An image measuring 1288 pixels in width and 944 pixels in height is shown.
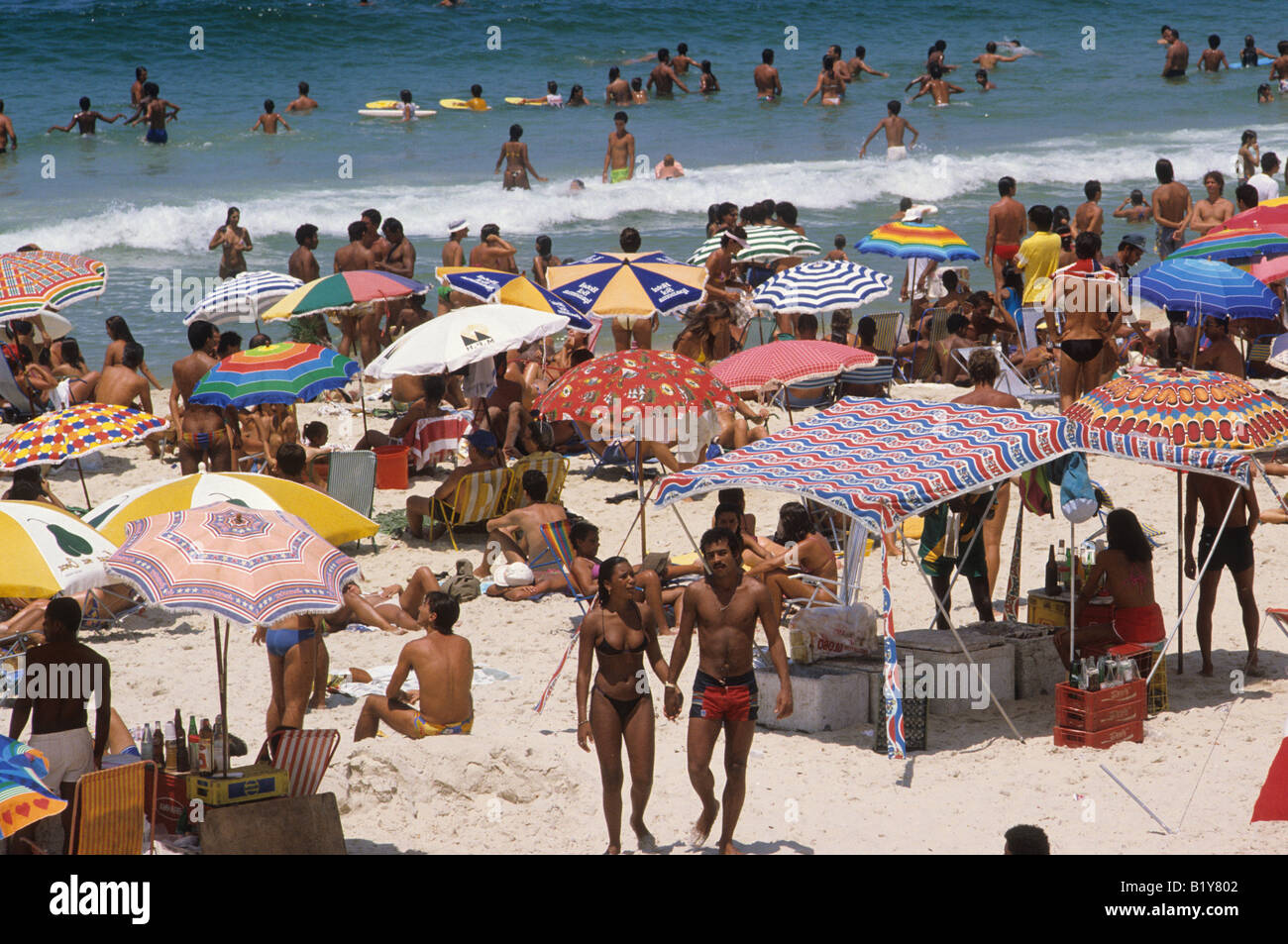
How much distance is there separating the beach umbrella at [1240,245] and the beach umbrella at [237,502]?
6.75 metres

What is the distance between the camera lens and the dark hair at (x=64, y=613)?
5777mm

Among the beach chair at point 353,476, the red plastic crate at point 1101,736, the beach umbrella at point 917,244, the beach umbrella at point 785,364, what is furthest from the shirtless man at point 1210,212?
the red plastic crate at point 1101,736

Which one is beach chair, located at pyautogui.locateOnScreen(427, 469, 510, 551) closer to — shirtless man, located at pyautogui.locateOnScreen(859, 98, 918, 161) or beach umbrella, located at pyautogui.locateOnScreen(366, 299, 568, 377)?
beach umbrella, located at pyautogui.locateOnScreen(366, 299, 568, 377)

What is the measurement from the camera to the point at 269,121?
2553 cm

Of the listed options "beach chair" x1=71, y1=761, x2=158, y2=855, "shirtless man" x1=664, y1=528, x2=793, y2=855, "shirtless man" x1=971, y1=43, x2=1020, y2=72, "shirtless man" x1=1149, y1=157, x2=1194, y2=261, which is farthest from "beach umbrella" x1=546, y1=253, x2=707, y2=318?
"shirtless man" x1=971, y1=43, x2=1020, y2=72

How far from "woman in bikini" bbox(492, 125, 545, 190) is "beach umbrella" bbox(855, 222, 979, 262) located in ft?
27.4

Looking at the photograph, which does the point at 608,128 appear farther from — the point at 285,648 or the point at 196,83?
the point at 285,648

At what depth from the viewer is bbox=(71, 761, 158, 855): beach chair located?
17.0 ft

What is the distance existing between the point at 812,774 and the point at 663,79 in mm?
22812

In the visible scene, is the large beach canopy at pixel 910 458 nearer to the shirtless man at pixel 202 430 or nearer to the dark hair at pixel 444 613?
the dark hair at pixel 444 613

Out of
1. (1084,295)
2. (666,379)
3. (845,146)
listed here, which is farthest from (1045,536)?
(845,146)

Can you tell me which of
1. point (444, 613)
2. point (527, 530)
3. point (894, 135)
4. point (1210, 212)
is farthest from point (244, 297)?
point (894, 135)

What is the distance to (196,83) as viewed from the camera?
94.0ft

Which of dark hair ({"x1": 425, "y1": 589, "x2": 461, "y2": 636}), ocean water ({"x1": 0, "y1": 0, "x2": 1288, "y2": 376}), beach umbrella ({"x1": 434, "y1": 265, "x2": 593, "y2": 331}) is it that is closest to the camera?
dark hair ({"x1": 425, "y1": 589, "x2": 461, "y2": 636})
